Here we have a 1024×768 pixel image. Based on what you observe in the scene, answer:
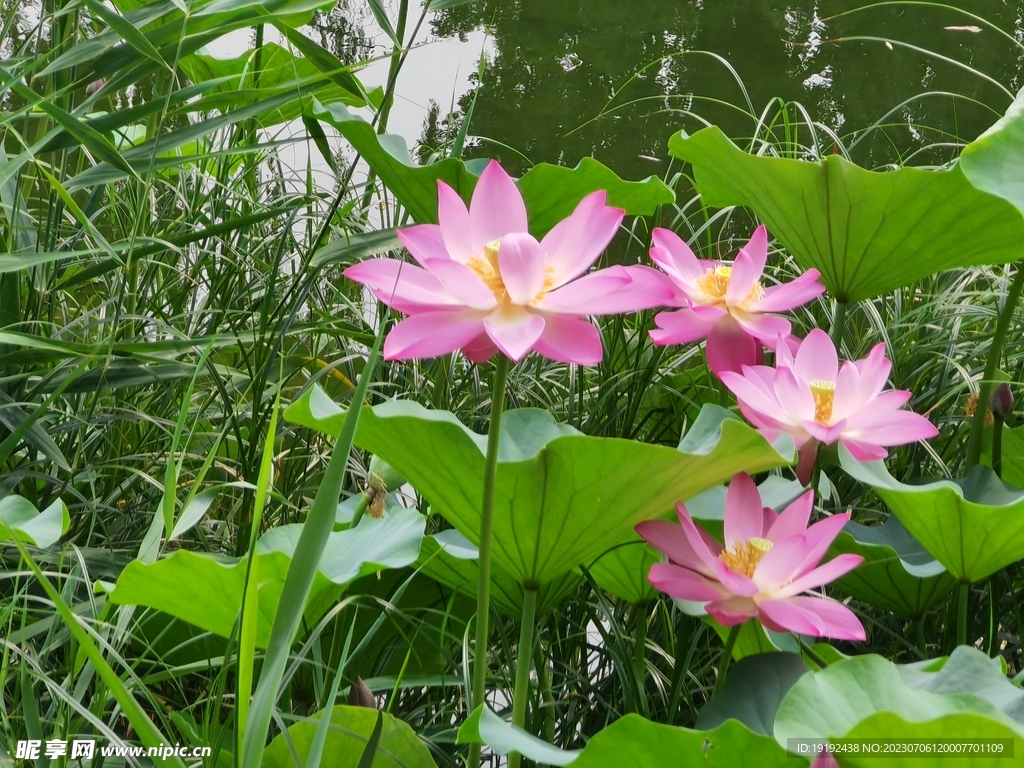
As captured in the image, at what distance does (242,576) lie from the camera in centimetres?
53

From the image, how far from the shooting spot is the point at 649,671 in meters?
0.73

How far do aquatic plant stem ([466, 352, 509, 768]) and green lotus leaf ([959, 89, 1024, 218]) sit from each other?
355 mm

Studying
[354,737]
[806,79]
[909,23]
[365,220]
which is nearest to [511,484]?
[354,737]

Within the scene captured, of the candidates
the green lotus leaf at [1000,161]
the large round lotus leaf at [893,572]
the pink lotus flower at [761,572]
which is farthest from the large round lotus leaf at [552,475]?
the green lotus leaf at [1000,161]

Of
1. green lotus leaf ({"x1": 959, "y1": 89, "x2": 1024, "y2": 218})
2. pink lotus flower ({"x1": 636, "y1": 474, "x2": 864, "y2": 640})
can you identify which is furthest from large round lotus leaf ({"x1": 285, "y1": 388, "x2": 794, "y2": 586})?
green lotus leaf ({"x1": 959, "y1": 89, "x2": 1024, "y2": 218})

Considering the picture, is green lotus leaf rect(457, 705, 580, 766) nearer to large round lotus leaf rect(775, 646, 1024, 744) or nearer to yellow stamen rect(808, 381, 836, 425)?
large round lotus leaf rect(775, 646, 1024, 744)

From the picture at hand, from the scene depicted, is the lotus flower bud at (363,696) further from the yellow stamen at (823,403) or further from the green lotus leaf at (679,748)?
the yellow stamen at (823,403)

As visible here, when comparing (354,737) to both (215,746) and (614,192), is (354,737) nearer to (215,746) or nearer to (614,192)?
(215,746)

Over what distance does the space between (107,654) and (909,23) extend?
363cm

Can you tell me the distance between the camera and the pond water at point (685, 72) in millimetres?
2475

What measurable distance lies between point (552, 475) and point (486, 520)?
50 millimetres

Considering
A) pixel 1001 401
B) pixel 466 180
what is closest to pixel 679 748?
pixel 1001 401

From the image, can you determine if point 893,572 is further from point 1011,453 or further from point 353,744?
point 353,744

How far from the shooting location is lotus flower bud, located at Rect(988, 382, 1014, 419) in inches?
26.9
